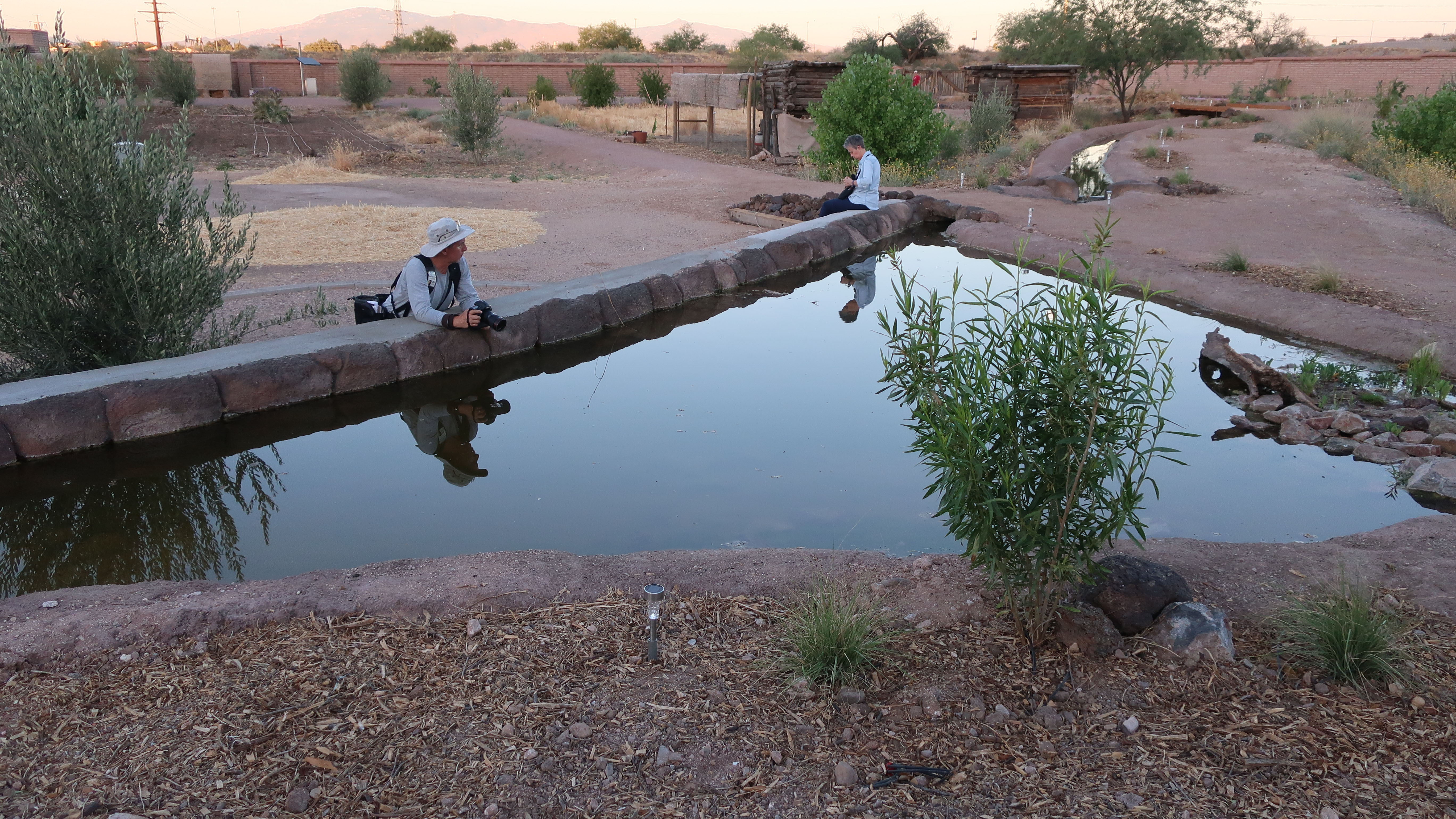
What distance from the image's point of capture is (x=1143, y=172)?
52.2ft

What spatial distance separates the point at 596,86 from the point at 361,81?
8.44 m

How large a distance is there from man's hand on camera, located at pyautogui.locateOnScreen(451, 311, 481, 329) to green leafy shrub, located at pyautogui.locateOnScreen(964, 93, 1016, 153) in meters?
16.2

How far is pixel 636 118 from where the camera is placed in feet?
94.9

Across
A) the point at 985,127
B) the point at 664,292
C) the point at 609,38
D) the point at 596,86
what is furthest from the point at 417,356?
the point at 609,38

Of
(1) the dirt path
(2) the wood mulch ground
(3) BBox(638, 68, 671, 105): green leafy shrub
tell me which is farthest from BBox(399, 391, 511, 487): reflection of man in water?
(3) BBox(638, 68, 671, 105): green leafy shrub

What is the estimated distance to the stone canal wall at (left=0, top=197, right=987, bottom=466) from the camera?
489 cm

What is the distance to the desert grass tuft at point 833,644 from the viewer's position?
9.20 feet

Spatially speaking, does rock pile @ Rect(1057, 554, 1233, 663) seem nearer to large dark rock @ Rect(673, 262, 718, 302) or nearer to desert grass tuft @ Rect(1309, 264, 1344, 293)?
large dark rock @ Rect(673, 262, 718, 302)

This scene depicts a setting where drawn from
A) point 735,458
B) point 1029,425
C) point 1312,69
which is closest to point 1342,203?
point 735,458

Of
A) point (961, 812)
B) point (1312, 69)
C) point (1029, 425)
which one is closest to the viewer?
point (961, 812)

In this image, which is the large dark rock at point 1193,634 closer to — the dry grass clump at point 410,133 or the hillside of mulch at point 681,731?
A: the hillside of mulch at point 681,731

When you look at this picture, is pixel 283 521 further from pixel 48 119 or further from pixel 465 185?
pixel 465 185

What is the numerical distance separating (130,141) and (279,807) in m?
4.84

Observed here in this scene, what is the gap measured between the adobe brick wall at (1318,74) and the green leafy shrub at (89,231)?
29.3 meters
